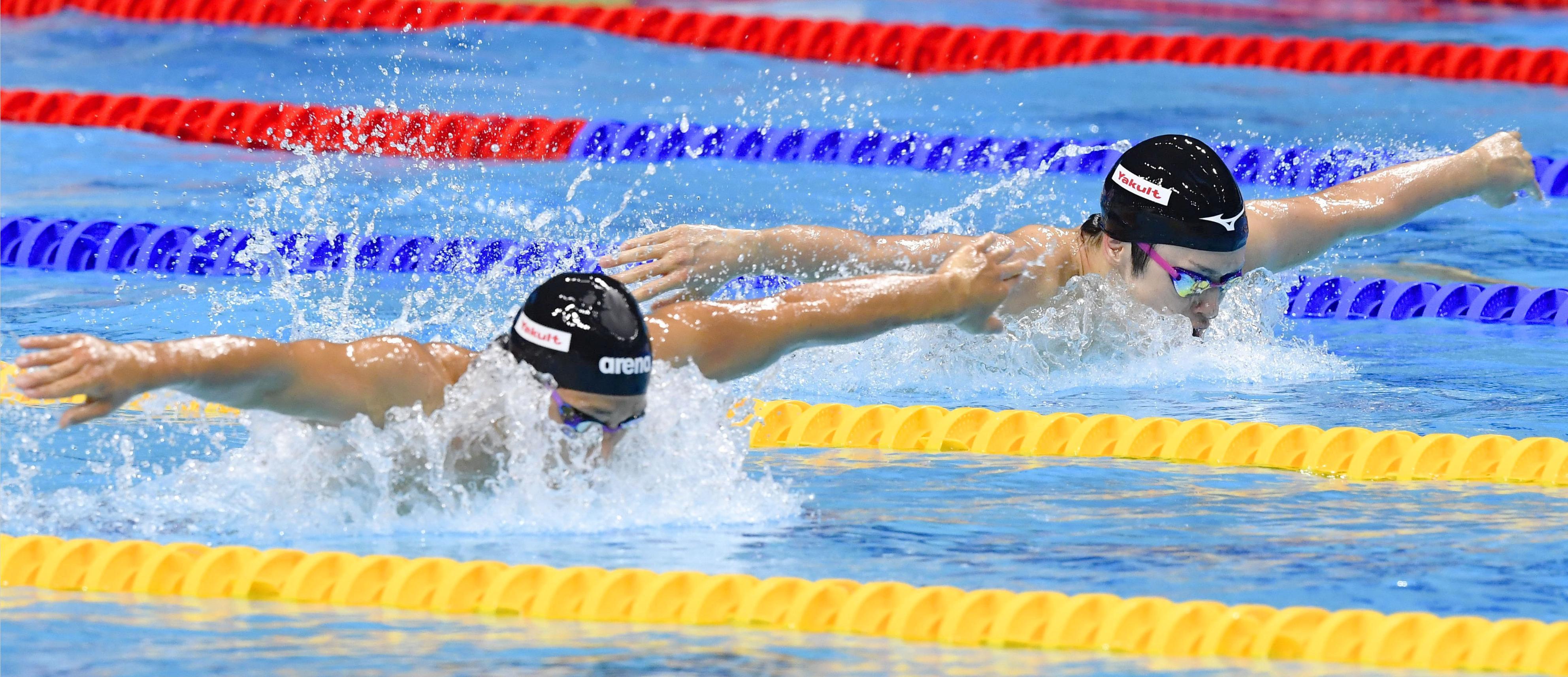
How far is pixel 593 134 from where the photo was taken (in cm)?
757

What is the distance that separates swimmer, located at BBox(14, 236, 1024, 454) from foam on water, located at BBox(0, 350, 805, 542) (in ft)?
0.17

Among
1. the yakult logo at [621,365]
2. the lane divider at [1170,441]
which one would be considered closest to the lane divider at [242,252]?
the lane divider at [1170,441]

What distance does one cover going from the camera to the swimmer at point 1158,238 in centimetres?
399

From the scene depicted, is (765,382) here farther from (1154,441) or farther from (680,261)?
(1154,441)

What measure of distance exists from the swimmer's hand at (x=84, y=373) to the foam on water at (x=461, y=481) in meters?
0.49

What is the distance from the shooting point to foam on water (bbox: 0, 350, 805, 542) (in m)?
3.30

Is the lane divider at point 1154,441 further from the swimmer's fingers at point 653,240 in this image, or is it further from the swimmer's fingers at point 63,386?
the swimmer's fingers at point 63,386

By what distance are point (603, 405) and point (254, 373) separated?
556 millimetres

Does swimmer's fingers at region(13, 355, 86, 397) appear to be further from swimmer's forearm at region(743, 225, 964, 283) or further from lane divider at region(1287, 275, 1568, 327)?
lane divider at region(1287, 275, 1568, 327)

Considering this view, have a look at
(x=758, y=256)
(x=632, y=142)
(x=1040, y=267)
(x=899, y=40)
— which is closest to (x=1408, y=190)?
(x=1040, y=267)

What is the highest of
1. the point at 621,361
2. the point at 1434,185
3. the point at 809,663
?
the point at 1434,185

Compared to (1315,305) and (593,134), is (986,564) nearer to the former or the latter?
(1315,305)

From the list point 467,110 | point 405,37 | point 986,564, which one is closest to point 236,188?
point 467,110

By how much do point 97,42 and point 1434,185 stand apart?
661 cm
